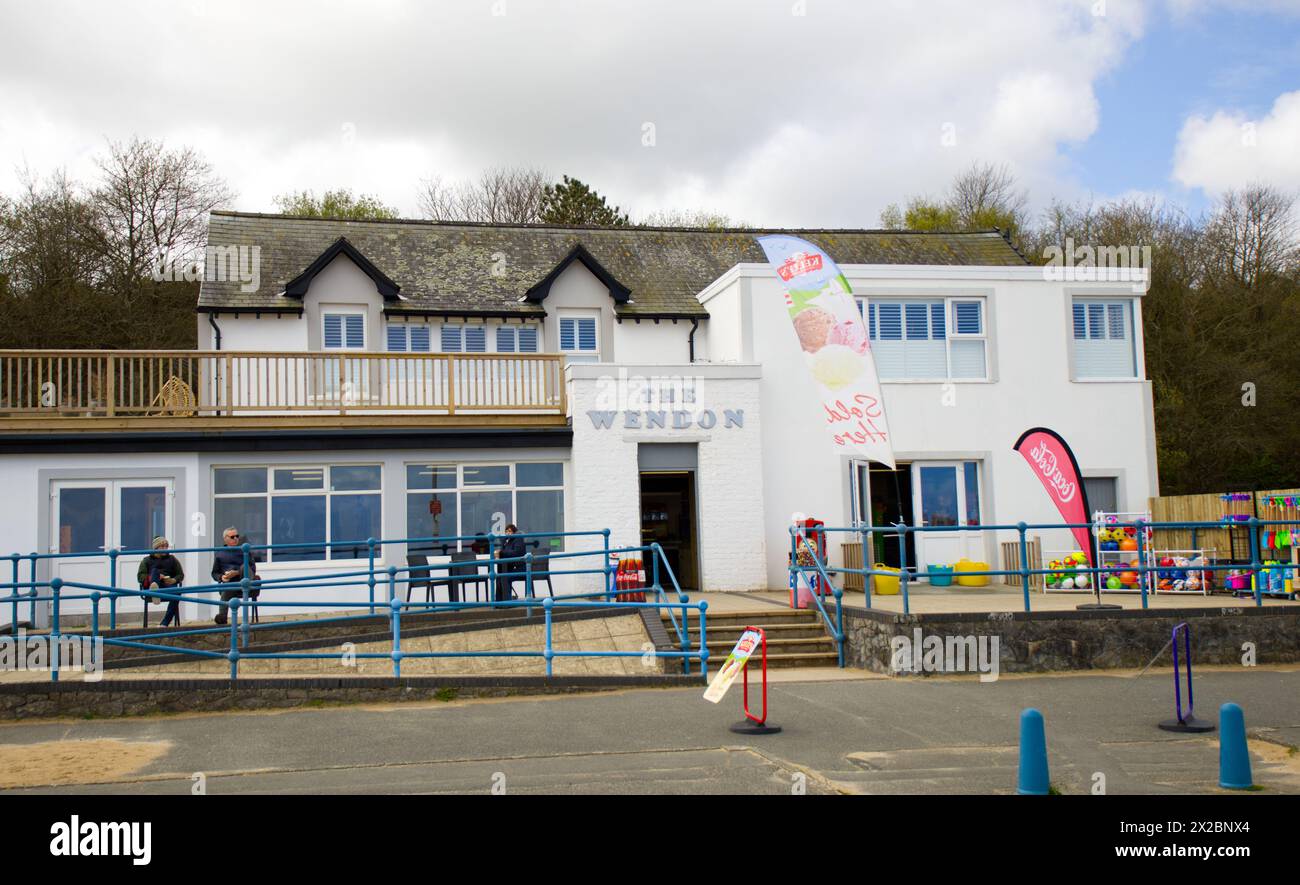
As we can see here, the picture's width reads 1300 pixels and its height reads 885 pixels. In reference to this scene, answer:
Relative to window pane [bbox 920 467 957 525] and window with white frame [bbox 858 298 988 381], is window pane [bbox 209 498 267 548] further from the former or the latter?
window pane [bbox 920 467 957 525]

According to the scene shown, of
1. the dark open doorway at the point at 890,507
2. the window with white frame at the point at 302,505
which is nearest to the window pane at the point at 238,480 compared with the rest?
the window with white frame at the point at 302,505

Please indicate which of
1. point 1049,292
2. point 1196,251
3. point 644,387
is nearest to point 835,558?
point 644,387

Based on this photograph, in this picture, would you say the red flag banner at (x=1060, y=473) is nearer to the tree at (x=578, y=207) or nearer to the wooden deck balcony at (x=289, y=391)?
the wooden deck balcony at (x=289, y=391)

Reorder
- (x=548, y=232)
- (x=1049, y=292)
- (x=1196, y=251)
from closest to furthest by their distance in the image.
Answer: (x=1049, y=292), (x=548, y=232), (x=1196, y=251)

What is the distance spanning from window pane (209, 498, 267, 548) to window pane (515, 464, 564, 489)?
4.48 metres

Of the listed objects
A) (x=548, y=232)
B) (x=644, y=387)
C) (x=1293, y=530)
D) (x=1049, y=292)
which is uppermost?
(x=548, y=232)

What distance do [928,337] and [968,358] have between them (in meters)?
0.95

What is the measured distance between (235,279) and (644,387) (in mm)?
9051

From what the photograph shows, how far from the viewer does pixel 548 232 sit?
27.9 metres

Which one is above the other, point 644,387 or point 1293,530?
point 644,387

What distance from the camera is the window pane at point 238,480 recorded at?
20.2 m

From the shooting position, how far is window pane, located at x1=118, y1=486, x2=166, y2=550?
776 inches

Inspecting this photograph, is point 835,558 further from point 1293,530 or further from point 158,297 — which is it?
point 158,297
